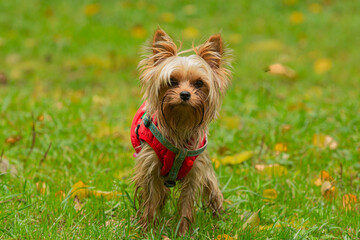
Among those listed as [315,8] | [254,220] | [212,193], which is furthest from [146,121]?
[315,8]

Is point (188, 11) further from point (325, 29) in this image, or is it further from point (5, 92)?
point (5, 92)

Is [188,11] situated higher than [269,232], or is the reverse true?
[188,11]

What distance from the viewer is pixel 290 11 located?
10.3 meters

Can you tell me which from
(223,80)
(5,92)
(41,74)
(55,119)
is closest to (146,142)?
(223,80)

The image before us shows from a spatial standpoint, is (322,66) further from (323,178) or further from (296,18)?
(323,178)

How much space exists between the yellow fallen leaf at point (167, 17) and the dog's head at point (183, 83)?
7.04m

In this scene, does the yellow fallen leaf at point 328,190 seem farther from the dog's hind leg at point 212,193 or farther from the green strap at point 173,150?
the green strap at point 173,150

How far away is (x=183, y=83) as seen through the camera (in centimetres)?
281

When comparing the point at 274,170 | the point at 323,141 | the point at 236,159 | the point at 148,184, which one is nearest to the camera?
the point at 148,184

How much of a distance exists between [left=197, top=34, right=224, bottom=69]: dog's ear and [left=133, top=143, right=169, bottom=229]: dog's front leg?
0.71 meters

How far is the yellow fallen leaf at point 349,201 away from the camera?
337 cm

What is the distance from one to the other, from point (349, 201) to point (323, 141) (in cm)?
120

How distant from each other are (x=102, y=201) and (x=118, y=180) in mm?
413

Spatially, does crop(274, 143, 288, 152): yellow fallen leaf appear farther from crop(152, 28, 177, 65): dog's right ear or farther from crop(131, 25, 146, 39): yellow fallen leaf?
crop(131, 25, 146, 39): yellow fallen leaf
